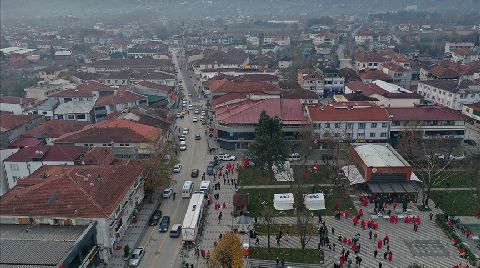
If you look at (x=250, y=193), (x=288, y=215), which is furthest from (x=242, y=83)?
(x=288, y=215)

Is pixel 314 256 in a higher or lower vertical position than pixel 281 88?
lower

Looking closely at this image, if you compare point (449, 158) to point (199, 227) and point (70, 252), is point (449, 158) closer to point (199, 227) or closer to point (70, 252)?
point (199, 227)

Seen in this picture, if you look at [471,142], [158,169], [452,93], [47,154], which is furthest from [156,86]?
[471,142]

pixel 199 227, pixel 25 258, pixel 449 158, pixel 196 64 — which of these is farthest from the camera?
pixel 196 64

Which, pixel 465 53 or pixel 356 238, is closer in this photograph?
pixel 356 238

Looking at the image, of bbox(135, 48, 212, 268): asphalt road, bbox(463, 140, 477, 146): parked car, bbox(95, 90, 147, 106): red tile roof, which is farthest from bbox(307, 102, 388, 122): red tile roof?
bbox(95, 90, 147, 106): red tile roof

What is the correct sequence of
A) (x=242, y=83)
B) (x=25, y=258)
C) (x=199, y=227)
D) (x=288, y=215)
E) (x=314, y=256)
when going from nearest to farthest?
(x=25, y=258) < (x=314, y=256) < (x=199, y=227) < (x=288, y=215) < (x=242, y=83)

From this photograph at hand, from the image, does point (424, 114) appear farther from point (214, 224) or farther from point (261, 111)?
point (214, 224)

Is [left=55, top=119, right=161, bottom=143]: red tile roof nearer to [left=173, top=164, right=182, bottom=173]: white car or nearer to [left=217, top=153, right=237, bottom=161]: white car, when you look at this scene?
[left=173, top=164, right=182, bottom=173]: white car
